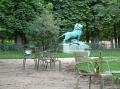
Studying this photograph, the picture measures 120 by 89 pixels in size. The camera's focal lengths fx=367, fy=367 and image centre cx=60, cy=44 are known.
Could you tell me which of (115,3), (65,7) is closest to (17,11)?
(65,7)

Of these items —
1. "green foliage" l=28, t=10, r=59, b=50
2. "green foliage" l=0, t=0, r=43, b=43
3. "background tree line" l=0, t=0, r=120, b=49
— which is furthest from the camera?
"green foliage" l=0, t=0, r=43, b=43

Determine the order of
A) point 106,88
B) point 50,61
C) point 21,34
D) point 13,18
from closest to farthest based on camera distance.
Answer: point 106,88 → point 50,61 → point 13,18 → point 21,34

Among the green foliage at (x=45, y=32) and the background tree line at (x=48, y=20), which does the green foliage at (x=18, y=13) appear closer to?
the background tree line at (x=48, y=20)

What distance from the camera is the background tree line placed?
37.0 metres

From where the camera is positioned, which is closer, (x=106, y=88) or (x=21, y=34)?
(x=106, y=88)

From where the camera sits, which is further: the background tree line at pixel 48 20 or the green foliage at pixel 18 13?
the green foliage at pixel 18 13

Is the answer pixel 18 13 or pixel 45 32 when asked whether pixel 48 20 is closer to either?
pixel 45 32

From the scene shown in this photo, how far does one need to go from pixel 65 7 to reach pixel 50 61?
29285 mm

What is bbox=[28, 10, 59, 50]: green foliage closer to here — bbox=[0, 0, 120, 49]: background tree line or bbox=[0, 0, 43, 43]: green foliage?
bbox=[0, 0, 120, 49]: background tree line

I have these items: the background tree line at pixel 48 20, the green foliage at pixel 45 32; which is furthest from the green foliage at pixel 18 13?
the green foliage at pixel 45 32

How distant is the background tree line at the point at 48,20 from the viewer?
37.0m

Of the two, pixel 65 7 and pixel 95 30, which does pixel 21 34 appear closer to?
pixel 65 7

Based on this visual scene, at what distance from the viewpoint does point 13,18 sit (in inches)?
1676

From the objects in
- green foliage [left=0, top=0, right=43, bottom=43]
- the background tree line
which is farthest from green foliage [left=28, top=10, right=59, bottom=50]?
green foliage [left=0, top=0, right=43, bottom=43]
